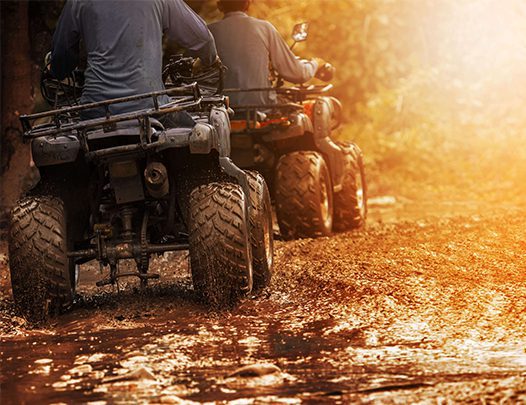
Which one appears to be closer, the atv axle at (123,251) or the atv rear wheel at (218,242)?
the atv rear wheel at (218,242)

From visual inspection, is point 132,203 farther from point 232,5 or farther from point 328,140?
point 328,140

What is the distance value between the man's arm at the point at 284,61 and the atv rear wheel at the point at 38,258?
408 centimetres

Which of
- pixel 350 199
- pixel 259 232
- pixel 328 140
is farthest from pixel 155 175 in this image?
pixel 350 199

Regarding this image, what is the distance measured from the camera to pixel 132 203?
748 centimetres

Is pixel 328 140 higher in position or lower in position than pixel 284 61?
lower

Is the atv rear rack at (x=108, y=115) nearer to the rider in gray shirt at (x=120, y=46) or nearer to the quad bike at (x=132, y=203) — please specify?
the quad bike at (x=132, y=203)

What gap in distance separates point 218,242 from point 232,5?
4.35m

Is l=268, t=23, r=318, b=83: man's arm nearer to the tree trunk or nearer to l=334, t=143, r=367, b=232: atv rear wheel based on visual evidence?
l=334, t=143, r=367, b=232: atv rear wheel

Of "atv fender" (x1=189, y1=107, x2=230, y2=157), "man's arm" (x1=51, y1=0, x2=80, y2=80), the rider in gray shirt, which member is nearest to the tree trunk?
"man's arm" (x1=51, y1=0, x2=80, y2=80)

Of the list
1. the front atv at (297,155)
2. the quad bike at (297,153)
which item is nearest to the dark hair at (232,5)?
the quad bike at (297,153)

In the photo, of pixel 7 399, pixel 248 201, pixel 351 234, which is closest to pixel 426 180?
pixel 351 234

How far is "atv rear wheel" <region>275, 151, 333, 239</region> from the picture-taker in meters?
10.8

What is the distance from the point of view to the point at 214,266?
7.10m

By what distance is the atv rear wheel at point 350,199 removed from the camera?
12.0 m
